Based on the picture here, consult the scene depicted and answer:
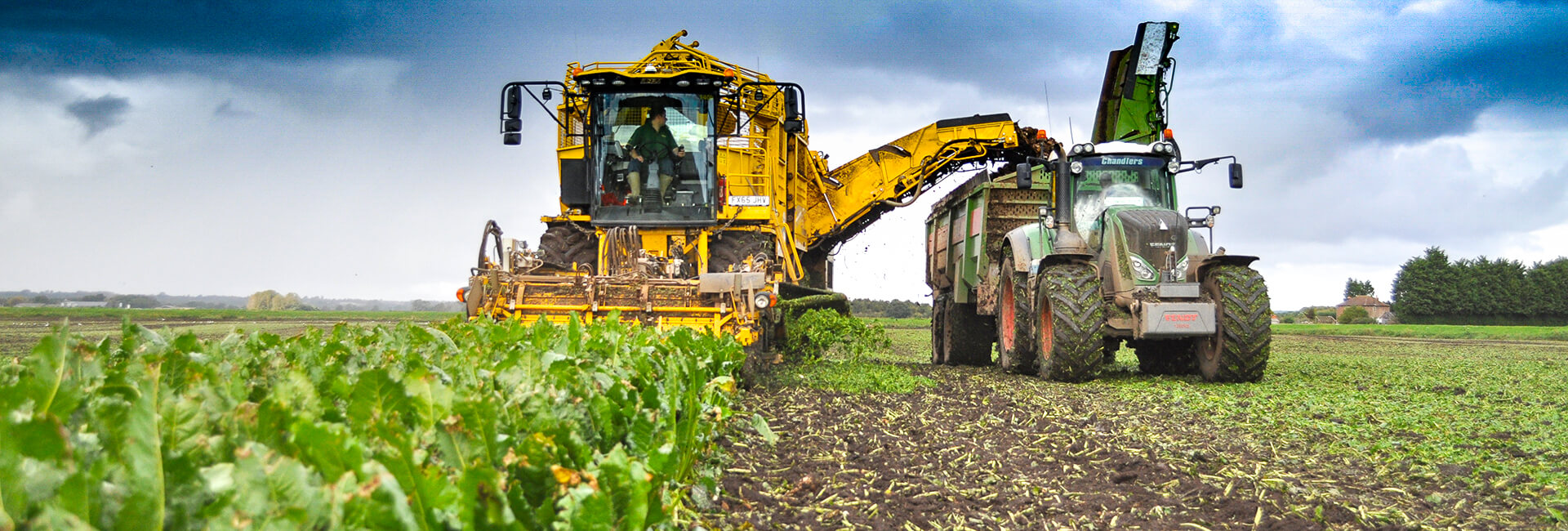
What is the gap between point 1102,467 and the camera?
448cm

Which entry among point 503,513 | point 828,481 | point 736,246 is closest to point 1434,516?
point 828,481

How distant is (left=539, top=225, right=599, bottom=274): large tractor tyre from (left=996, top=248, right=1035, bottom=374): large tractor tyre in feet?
14.0

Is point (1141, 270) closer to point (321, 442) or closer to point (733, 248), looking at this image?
point (733, 248)

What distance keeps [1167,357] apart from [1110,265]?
148 cm

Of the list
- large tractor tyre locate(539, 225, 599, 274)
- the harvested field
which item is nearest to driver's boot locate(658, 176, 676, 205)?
large tractor tyre locate(539, 225, 599, 274)

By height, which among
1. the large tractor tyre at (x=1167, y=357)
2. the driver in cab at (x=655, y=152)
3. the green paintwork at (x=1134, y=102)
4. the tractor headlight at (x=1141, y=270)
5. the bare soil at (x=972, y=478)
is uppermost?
the green paintwork at (x=1134, y=102)

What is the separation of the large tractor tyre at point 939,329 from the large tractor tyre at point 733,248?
130 inches

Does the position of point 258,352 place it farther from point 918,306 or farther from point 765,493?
point 918,306

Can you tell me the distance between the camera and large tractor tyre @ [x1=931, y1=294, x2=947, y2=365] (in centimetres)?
1252

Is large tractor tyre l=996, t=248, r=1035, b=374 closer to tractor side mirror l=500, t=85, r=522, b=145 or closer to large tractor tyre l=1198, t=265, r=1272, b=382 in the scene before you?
large tractor tyre l=1198, t=265, r=1272, b=382

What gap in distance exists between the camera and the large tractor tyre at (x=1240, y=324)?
7.92 metres

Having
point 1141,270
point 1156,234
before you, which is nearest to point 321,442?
point 1141,270

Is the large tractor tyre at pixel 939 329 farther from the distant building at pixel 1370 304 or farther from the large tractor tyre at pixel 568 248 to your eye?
the distant building at pixel 1370 304

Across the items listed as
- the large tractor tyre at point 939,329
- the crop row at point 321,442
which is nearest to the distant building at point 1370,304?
the large tractor tyre at point 939,329
